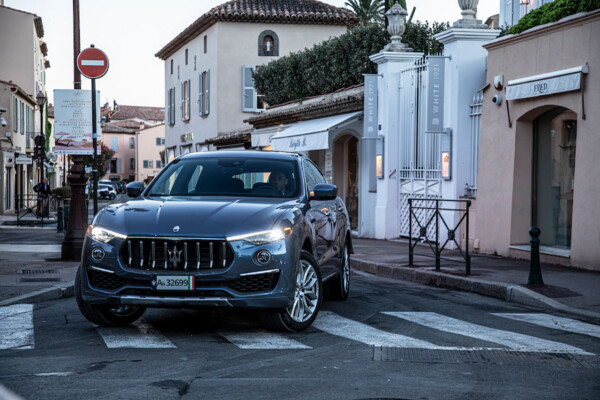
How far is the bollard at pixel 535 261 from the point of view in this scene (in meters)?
10.5

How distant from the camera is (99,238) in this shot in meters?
6.97

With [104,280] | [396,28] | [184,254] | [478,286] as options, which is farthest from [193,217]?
[396,28]

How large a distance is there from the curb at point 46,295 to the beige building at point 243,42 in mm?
29908

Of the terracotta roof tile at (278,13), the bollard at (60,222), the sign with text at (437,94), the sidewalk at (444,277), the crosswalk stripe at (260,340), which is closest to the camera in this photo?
the crosswalk stripe at (260,340)

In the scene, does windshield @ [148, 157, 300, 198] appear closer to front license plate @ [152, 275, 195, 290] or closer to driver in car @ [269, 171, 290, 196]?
driver in car @ [269, 171, 290, 196]

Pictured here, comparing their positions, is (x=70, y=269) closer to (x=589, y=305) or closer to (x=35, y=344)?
(x=35, y=344)

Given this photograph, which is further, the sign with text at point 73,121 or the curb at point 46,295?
the sign with text at point 73,121

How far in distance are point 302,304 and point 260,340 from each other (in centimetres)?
66

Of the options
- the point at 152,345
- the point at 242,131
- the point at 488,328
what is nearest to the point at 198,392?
the point at 152,345

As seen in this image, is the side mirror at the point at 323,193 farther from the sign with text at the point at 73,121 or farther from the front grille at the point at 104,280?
the sign with text at the point at 73,121

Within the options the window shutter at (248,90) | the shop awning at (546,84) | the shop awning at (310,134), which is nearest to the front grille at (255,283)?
→ the shop awning at (546,84)

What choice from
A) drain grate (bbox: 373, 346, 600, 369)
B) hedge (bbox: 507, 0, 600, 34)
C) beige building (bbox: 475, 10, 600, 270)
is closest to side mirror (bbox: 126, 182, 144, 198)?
drain grate (bbox: 373, 346, 600, 369)

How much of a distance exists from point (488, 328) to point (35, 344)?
4.06m

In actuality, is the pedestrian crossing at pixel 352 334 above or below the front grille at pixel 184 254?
below
